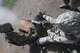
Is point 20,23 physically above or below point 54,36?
below

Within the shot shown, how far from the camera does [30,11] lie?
6148 millimetres

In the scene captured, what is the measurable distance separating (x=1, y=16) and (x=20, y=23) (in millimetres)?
692

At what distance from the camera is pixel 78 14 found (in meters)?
3.83

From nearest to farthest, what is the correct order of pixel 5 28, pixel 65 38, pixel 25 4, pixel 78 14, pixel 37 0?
1. pixel 78 14
2. pixel 65 38
3. pixel 5 28
4. pixel 37 0
5. pixel 25 4

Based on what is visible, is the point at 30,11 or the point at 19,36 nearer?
the point at 19,36

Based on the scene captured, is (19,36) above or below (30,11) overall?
above

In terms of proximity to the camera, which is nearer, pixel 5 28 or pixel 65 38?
pixel 65 38

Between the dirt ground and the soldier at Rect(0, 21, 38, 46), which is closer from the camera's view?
the soldier at Rect(0, 21, 38, 46)

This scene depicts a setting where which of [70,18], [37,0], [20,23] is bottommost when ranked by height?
[20,23]

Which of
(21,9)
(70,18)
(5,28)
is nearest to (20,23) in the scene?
(21,9)

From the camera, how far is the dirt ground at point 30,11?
549cm

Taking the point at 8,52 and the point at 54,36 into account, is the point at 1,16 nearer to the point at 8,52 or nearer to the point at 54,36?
the point at 8,52

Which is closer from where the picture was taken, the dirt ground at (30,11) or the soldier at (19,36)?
the soldier at (19,36)

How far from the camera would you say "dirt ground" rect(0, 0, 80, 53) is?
5.49 m
